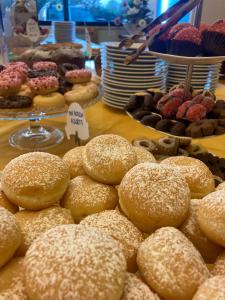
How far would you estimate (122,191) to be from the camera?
2.06 ft

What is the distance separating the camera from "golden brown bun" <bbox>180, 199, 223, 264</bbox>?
1.94ft

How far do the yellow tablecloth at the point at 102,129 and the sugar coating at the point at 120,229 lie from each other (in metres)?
0.79

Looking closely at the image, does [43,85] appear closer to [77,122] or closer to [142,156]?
[77,122]

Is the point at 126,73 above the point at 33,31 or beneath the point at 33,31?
beneath

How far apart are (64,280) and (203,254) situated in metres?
0.31

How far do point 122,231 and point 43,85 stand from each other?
3.23 feet

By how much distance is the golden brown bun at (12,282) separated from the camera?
46 centimetres

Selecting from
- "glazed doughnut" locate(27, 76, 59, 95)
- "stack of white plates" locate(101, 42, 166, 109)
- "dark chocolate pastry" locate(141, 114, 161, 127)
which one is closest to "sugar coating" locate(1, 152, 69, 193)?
"dark chocolate pastry" locate(141, 114, 161, 127)

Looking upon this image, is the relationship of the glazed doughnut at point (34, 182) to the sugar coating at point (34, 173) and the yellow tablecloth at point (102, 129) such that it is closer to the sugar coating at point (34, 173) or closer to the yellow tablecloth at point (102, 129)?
the sugar coating at point (34, 173)

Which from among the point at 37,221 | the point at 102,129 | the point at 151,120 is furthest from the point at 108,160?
the point at 102,129

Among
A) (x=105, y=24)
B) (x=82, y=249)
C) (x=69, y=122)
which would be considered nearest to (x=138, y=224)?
(x=82, y=249)

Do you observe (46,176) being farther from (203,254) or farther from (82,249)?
(203,254)

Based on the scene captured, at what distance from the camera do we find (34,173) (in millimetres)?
657

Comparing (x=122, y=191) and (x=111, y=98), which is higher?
(x=122, y=191)
